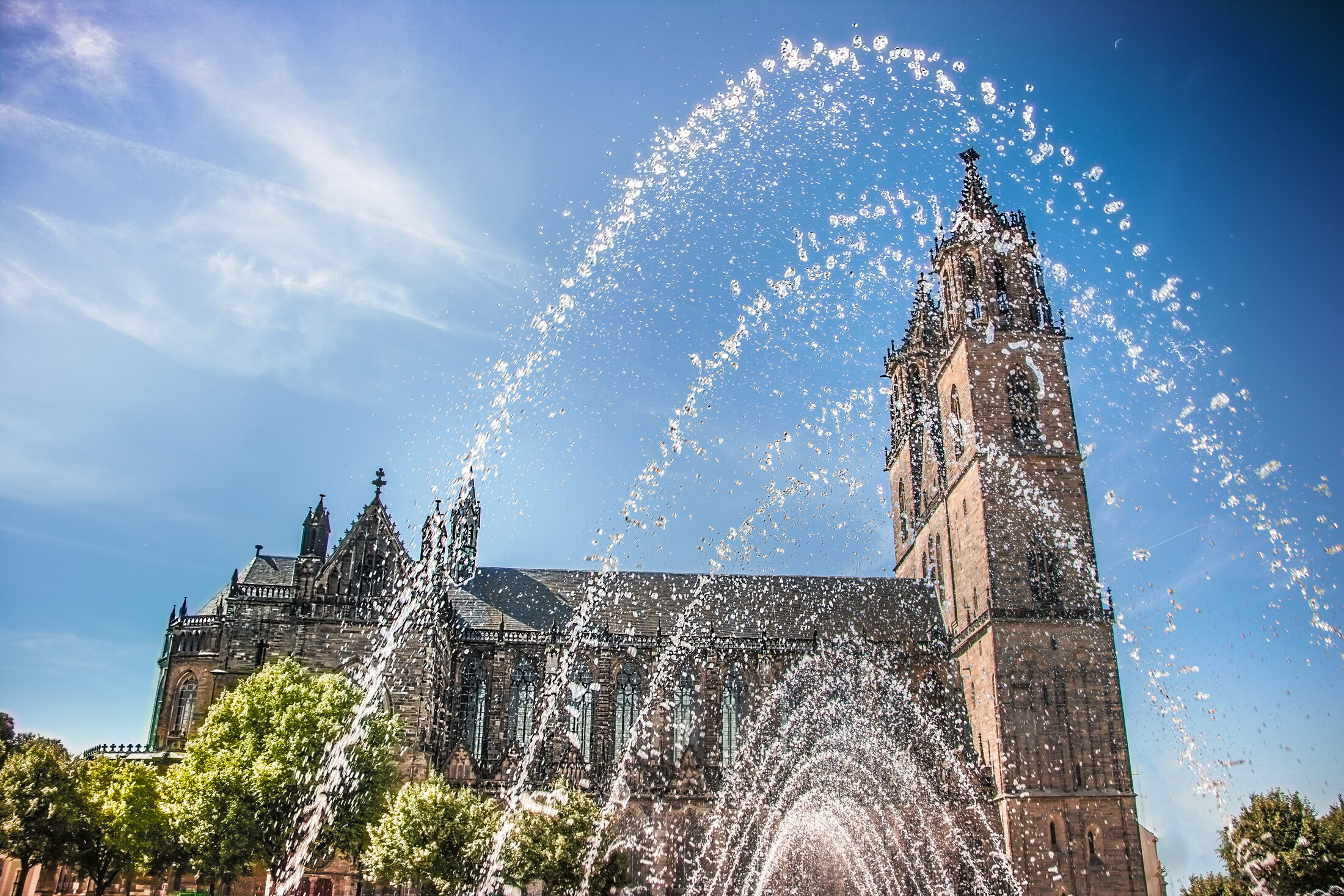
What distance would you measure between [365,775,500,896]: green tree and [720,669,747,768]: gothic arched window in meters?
16.7

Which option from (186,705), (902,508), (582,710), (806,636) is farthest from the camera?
(902,508)

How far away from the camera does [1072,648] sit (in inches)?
1767

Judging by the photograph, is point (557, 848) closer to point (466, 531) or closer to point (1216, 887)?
point (466, 531)

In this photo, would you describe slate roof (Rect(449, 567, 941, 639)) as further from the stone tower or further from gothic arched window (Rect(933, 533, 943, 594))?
the stone tower

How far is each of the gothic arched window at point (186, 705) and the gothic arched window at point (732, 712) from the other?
25.6 meters

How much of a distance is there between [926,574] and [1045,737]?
1454 cm

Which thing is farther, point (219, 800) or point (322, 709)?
point (322, 709)

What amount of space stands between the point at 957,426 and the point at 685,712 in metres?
21.0

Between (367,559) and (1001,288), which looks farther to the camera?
(1001,288)

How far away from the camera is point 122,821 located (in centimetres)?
3750

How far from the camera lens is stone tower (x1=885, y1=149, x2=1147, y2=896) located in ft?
138

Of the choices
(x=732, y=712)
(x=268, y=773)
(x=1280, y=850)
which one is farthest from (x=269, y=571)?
(x=1280, y=850)

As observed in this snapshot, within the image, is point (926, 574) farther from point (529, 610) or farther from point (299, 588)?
point (299, 588)

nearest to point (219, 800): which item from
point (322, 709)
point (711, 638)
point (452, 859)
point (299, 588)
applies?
point (322, 709)
